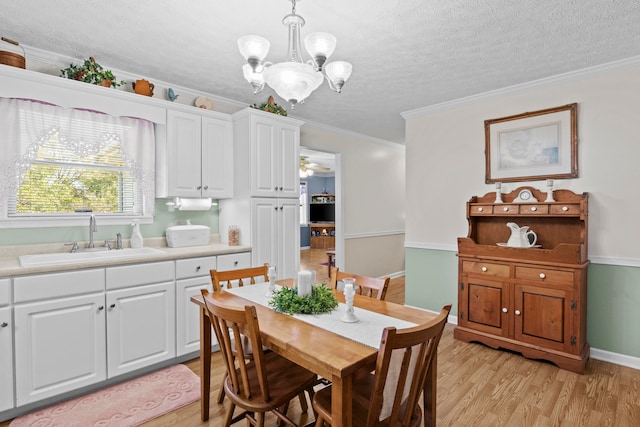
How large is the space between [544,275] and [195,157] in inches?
127

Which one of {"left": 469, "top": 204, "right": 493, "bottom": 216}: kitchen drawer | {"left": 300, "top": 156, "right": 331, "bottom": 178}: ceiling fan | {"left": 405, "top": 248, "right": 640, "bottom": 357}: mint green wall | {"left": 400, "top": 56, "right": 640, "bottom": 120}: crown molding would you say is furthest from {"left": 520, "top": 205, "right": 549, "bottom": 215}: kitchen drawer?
{"left": 300, "top": 156, "right": 331, "bottom": 178}: ceiling fan

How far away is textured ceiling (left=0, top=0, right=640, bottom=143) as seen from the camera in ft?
6.58

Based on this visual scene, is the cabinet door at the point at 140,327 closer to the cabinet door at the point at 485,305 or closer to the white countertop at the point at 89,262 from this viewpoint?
the white countertop at the point at 89,262

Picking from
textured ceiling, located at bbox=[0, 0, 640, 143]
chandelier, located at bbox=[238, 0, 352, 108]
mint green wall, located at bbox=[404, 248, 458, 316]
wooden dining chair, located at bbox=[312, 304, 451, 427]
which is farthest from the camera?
mint green wall, located at bbox=[404, 248, 458, 316]

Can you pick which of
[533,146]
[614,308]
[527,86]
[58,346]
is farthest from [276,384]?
[527,86]

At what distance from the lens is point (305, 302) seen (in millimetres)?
1740

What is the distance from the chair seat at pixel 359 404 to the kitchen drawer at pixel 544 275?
1947mm

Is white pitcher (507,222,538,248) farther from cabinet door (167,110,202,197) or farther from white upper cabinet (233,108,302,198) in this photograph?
cabinet door (167,110,202,197)

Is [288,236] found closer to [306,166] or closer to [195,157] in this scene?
[195,157]

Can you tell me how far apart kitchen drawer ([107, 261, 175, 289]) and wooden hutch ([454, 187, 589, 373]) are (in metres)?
2.65

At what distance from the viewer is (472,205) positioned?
336 centimetres

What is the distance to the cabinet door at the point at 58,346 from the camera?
2.09m

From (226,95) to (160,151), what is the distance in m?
0.94

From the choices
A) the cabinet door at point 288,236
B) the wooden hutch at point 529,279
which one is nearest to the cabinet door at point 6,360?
the cabinet door at point 288,236
